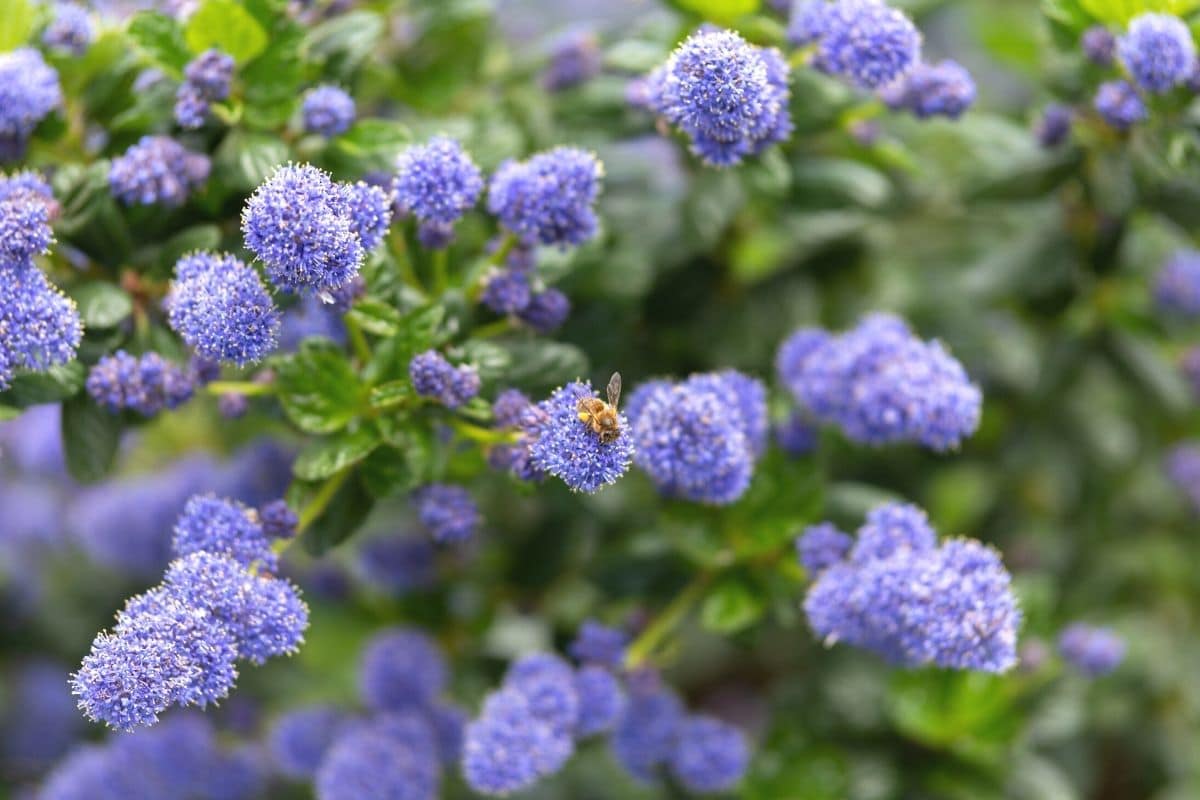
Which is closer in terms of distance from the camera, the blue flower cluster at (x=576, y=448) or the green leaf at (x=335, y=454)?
the blue flower cluster at (x=576, y=448)

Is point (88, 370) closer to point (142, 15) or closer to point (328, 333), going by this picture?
Answer: point (328, 333)

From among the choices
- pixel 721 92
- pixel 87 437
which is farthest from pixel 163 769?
pixel 721 92

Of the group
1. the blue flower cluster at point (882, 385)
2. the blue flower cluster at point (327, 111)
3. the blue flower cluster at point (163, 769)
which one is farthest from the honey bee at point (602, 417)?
the blue flower cluster at point (163, 769)

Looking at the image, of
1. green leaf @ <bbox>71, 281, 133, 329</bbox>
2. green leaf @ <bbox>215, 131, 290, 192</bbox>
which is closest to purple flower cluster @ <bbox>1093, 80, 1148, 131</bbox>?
green leaf @ <bbox>215, 131, 290, 192</bbox>

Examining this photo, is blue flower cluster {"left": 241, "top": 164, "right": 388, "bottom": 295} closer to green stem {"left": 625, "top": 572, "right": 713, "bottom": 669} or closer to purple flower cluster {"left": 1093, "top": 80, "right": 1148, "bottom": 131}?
green stem {"left": 625, "top": 572, "right": 713, "bottom": 669}

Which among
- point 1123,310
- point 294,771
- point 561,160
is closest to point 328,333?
point 561,160

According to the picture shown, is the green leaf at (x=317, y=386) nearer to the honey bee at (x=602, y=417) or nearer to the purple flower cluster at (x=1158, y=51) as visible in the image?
the honey bee at (x=602, y=417)
